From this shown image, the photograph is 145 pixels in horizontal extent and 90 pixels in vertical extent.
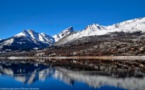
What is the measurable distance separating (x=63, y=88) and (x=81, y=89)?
388 centimetres

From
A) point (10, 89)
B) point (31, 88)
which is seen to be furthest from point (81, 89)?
point (10, 89)

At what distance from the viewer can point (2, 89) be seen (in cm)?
5181

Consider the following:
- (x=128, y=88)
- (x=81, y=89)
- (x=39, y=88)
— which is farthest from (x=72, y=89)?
(x=128, y=88)

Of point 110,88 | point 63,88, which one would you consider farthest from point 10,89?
point 110,88

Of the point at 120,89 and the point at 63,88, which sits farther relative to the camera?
the point at 63,88

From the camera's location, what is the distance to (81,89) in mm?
52031

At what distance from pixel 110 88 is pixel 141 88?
530cm

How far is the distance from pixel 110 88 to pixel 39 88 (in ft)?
39.8

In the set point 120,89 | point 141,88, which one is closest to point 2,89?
point 120,89

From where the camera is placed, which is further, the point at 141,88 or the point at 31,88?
the point at 31,88

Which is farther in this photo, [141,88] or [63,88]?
[63,88]

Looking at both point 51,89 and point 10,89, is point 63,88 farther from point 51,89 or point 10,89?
point 10,89

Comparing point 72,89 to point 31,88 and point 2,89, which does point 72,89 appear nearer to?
point 31,88

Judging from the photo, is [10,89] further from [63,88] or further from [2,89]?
[63,88]
